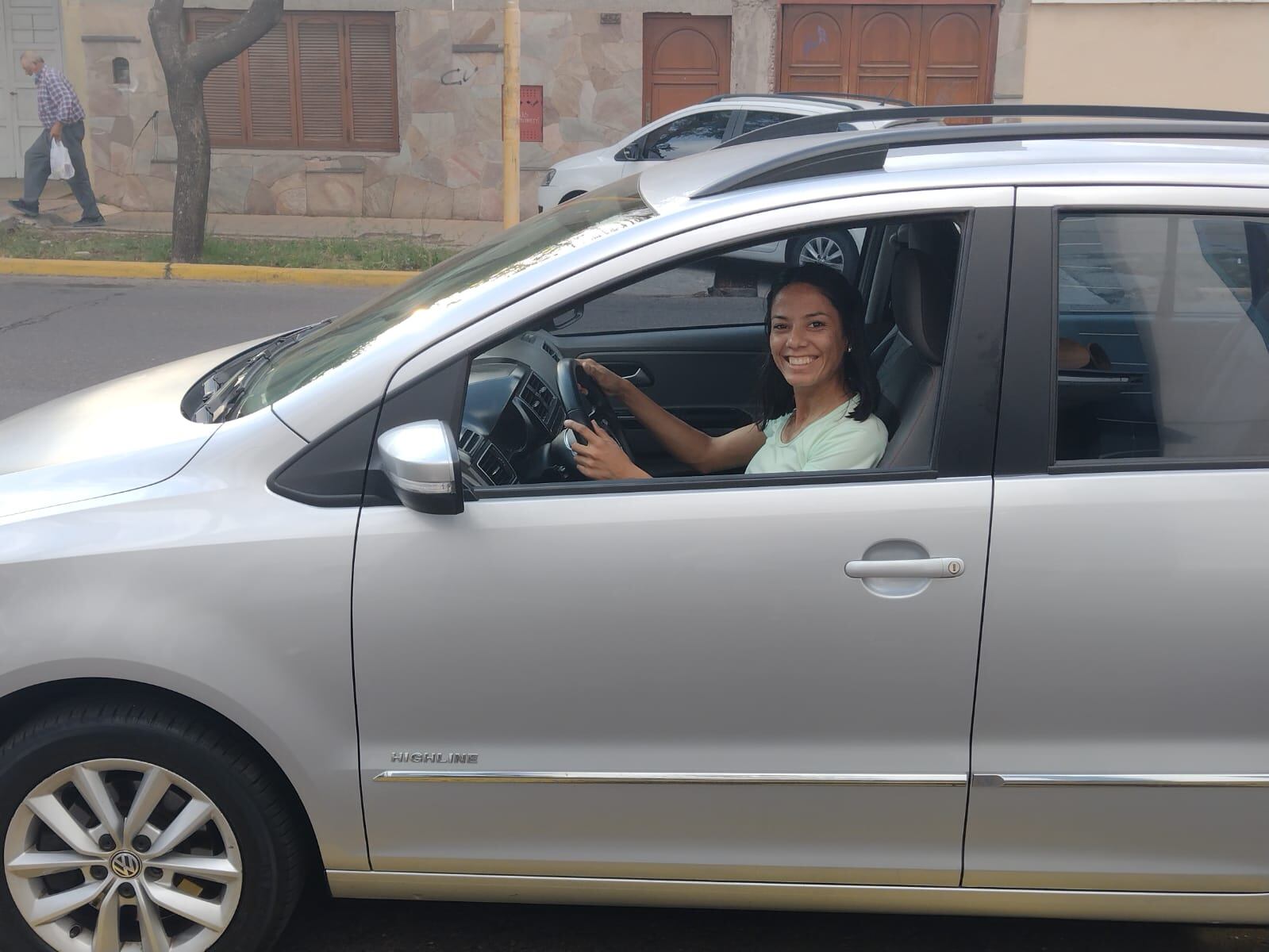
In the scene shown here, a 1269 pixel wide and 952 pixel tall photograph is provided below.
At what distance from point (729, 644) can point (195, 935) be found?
1.22 metres

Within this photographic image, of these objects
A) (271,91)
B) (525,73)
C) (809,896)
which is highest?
(525,73)

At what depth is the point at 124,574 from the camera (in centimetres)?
241

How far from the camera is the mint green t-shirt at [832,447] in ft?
9.10

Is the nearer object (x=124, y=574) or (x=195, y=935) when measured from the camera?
(x=124, y=574)

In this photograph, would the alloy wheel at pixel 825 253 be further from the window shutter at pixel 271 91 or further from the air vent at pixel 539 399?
the window shutter at pixel 271 91

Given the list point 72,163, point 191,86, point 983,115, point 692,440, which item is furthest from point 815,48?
point 692,440

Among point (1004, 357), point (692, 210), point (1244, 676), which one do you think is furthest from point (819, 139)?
point (1244, 676)

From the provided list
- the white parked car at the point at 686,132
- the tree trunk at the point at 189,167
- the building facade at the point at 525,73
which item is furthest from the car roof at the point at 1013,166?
the building facade at the point at 525,73

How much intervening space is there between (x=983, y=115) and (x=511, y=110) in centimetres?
968

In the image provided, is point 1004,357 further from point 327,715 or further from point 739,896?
point 327,715

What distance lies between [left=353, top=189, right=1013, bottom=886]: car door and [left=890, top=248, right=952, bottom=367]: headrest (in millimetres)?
235

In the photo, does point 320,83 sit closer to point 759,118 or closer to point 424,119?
point 424,119

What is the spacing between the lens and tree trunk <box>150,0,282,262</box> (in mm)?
12391

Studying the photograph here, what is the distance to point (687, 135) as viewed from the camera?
12898 millimetres
